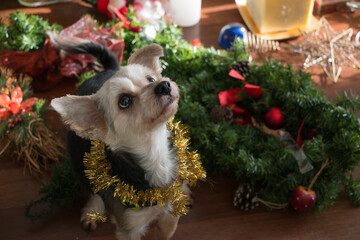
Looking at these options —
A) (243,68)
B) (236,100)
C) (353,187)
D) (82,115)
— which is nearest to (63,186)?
(82,115)

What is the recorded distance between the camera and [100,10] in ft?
7.18

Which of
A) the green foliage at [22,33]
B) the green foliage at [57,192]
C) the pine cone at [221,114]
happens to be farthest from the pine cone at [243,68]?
the green foliage at [22,33]

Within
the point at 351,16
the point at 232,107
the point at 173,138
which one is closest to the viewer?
the point at 173,138

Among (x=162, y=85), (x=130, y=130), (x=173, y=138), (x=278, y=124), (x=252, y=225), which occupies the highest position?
(x=162, y=85)

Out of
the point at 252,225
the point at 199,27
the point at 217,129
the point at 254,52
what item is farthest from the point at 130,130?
the point at 199,27

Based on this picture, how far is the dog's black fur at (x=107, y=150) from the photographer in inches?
42.3

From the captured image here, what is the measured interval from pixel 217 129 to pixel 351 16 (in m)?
1.33

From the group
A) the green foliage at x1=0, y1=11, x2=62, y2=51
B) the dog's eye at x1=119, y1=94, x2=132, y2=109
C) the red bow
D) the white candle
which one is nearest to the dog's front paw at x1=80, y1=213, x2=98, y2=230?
the dog's eye at x1=119, y1=94, x2=132, y2=109

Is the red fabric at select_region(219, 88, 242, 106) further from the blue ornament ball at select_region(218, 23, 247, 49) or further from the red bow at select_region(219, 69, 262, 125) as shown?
the blue ornament ball at select_region(218, 23, 247, 49)

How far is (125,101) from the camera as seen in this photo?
0.96 meters

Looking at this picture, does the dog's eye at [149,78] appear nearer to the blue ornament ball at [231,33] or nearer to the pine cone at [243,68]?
the pine cone at [243,68]

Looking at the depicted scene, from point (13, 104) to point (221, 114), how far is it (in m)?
0.87

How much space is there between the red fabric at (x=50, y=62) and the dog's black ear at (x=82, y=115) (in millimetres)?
794

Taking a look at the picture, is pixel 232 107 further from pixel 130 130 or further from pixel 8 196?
pixel 8 196
